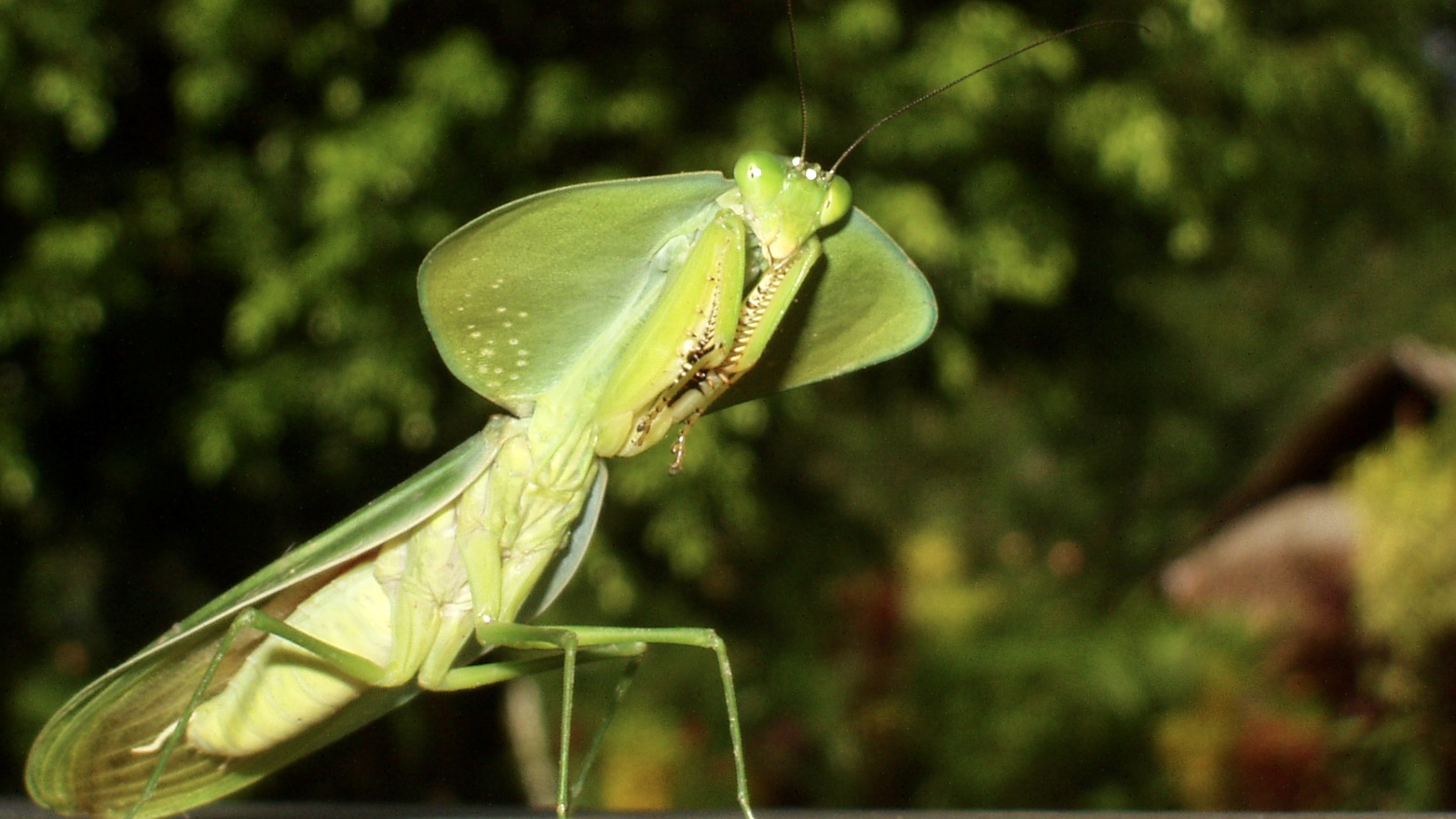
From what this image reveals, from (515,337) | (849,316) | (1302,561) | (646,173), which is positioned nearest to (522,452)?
(515,337)

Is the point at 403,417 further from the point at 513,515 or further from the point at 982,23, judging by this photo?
the point at 513,515

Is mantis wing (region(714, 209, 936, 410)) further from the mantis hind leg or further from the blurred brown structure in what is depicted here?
the blurred brown structure

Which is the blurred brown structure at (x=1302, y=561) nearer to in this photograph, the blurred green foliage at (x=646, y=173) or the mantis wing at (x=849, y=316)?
the blurred green foliage at (x=646, y=173)

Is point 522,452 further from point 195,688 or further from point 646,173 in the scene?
point 646,173

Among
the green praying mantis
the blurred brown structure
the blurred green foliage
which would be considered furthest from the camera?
the blurred brown structure

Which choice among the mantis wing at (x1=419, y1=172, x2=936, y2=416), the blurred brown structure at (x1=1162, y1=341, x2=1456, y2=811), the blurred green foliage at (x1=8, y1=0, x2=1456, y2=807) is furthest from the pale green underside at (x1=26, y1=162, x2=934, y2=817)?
the blurred brown structure at (x1=1162, y1=341, x2=1456, y2=811)

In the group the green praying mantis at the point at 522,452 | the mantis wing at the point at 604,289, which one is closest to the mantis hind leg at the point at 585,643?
the green praying mantis at the point at 522,452
